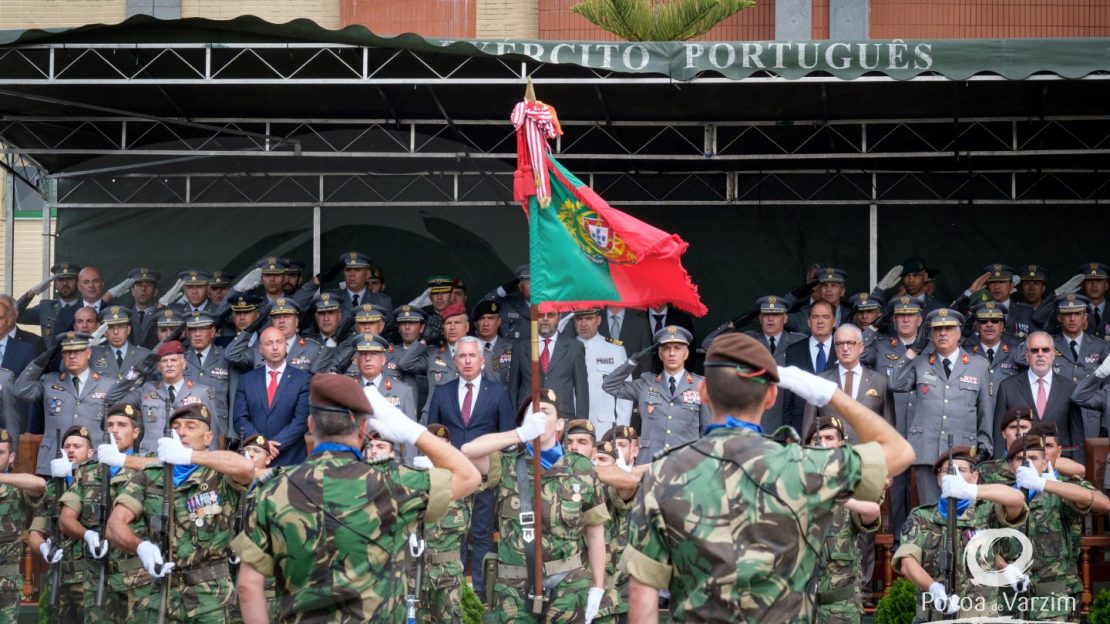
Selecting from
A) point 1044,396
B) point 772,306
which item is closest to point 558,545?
point 1044,396

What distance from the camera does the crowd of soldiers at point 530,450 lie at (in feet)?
14.5

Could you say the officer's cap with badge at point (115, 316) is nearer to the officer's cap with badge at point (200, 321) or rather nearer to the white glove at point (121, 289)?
the officer's cap with badge at point (200, 321)

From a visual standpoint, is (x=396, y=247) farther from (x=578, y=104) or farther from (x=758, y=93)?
(x=758, y=93)

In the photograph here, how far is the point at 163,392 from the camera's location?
37.1ft

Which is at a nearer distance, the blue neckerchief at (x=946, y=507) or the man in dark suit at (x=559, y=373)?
the blue neckerchief at (x=946, y=507)

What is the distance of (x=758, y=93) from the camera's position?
38.4ft

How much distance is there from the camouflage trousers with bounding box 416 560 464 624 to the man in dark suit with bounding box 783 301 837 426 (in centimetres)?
367

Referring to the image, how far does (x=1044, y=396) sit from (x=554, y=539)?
4.98 m

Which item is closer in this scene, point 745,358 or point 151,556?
point 745,358

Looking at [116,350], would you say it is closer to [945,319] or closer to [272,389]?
[272,389]

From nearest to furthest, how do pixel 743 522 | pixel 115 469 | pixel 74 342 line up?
pixel 743 522 → pixel 115 469 → pixel 74 342

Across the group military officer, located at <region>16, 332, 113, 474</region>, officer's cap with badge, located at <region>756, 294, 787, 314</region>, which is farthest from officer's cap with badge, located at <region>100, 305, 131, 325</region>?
officer's cap with badge, located at <region>756, 294, 787, 314</region>

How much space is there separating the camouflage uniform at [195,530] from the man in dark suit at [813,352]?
5095 mm

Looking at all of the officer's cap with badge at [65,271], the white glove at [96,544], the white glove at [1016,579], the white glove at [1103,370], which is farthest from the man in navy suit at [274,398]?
the white glove at [1103,370]
